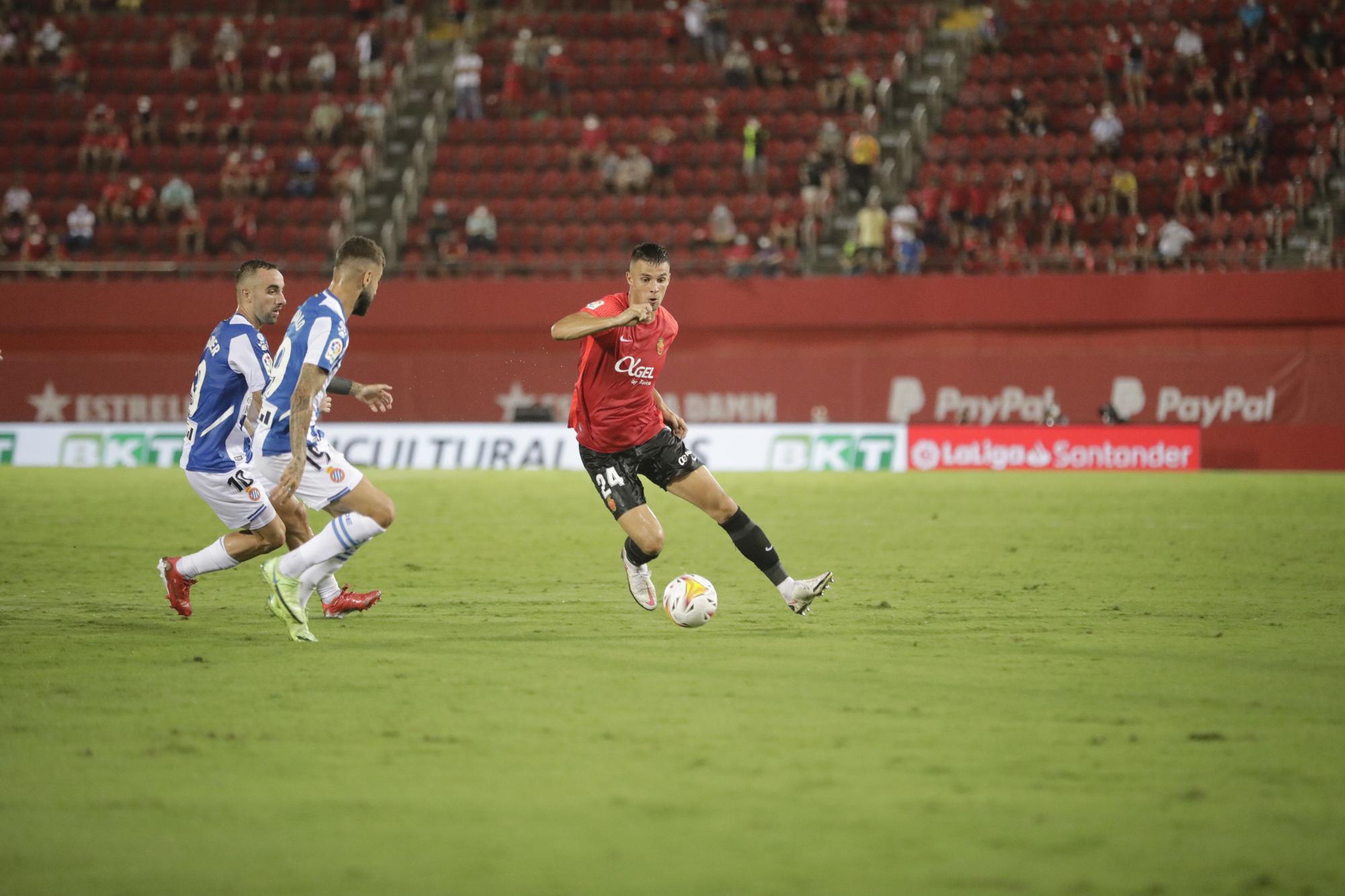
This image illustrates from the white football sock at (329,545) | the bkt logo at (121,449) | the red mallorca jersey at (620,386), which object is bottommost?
the bkt logo at (121,449)

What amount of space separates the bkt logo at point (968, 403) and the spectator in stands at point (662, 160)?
6.91 metres

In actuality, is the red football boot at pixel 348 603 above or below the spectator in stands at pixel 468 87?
below

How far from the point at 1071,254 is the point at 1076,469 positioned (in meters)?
5.50

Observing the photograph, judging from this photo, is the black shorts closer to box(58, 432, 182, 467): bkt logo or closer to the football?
the football

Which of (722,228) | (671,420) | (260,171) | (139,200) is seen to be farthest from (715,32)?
(671,420)

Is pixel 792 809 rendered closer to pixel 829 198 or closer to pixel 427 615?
pixel 427 615

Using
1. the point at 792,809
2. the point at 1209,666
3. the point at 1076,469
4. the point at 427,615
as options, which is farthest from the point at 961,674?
the point at 1076,469

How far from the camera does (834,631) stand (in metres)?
9.39

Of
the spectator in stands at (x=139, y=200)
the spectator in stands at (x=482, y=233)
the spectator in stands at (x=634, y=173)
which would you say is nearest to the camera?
the spectator in stands at (x=482, y=233)

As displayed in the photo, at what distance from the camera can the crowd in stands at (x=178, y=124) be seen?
110 ft

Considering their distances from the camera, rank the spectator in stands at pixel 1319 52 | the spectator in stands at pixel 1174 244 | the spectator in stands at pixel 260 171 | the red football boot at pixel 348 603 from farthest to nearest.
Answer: the spectator in stands at pixel 260 171, the spectator in stands at pixel 1319 52, the spectator in stands at pixel 1174 244, the red football boot at pixel 348 603

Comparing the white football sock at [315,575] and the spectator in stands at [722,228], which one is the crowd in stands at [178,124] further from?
the white football sock at [315,575]

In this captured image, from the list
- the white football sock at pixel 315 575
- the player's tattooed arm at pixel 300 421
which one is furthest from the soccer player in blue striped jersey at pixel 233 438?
the player's tattooed arm at pixel 300 421

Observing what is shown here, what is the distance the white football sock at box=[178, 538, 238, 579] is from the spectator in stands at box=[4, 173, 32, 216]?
2692 cm
